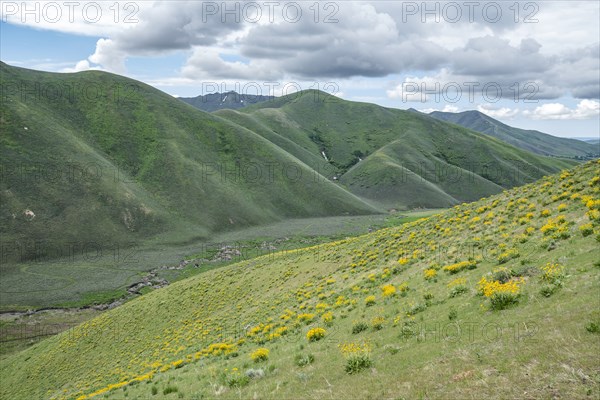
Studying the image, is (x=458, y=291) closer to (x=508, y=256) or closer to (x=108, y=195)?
(x=508, y=256)

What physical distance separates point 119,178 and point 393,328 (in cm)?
15601

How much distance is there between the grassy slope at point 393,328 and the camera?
9180 mm

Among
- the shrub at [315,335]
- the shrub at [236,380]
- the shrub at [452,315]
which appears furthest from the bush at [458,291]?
the shrub at [236,380]

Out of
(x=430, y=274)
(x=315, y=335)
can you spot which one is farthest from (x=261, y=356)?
(x=430, y=274)

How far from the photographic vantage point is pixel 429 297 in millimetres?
17391

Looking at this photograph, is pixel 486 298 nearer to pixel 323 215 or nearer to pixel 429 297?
pixel 429 297

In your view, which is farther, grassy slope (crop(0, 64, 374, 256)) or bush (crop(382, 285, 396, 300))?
grassy slope (crop(0, 64, 374, 256))

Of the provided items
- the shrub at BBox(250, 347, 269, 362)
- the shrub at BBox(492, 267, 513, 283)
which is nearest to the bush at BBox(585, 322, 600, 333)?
the shrub at BBox(492, 267, 513, 283)

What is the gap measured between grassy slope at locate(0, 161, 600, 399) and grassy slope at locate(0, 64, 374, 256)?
3308 inches

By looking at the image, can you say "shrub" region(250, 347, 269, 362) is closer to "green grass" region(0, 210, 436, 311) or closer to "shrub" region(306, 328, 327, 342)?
"shrub" region(306, 328, 327, 342)

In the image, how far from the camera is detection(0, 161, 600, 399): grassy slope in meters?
9.18

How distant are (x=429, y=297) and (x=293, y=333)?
9297 mm

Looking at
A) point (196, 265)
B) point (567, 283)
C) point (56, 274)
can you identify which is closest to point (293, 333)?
point (567, 283)

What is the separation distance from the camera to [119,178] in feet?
484
